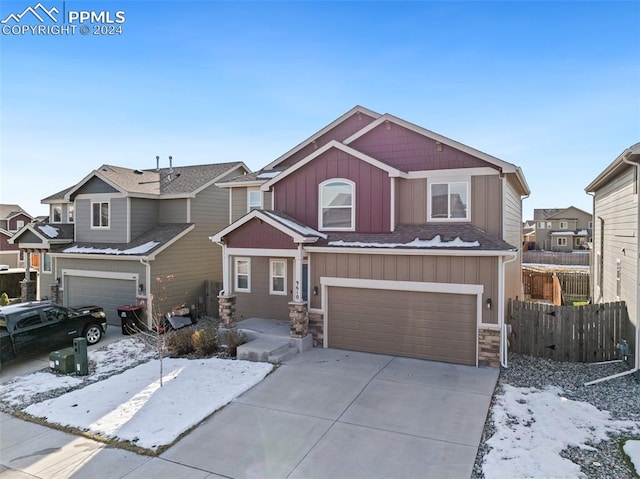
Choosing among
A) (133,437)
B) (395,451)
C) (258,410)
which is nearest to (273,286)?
(258,410)

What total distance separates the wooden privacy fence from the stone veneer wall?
5.35ft

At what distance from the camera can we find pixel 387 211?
11922mm

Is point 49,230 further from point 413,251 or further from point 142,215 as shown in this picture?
point 413,251

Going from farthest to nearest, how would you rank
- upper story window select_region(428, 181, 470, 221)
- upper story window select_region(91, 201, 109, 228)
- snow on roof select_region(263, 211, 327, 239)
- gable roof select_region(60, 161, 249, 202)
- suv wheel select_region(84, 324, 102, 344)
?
upper story window select_region(91, 201, 109, 228) → gable roof select_region(60, 161, 249, 202) → suv wheel select_region(84, 324, 102, 344) → snow on roof select_region(263, 211, 327, 239) → upper story window select_region(428, 181, 470, 221)

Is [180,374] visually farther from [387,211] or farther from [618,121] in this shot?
[618,121]

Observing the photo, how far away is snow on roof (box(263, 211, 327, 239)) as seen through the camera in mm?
11766

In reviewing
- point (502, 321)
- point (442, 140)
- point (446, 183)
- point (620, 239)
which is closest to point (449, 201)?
point (446, 183)

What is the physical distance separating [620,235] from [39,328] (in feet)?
53.6

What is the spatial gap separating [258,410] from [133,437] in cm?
216

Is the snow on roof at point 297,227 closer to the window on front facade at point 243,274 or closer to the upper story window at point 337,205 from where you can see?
the upper story window at point 337,205

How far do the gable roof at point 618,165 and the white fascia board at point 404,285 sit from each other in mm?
4266

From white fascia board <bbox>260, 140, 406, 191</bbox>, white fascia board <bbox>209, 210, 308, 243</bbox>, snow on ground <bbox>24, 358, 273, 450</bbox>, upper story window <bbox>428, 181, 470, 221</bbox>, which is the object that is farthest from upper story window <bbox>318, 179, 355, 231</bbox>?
snow on ground <bbox>24, 358, 273, 450</bbox>

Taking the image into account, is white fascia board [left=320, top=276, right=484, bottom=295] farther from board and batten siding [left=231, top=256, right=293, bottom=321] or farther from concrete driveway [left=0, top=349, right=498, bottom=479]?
board and batten siding [left=231, top=256, right=293, bottom=321]

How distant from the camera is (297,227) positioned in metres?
12.0
